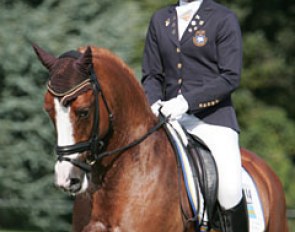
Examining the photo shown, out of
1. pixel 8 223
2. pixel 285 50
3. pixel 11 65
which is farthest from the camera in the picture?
pixel 285 50

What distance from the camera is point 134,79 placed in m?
5.52

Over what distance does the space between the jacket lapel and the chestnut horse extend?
666 mm

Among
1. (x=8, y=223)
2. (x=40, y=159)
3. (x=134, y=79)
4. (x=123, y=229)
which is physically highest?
(x=134, y=79)

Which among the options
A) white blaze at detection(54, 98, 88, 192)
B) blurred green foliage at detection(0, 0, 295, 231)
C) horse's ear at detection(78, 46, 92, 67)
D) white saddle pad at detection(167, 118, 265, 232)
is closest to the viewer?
white blaze at detection(54, 98, 88, 192)

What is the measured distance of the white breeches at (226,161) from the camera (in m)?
5.75

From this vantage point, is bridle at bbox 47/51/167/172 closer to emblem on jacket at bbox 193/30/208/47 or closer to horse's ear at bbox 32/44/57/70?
horse's ear at bbox 32/44/57/70

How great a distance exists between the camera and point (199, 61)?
5.97 m

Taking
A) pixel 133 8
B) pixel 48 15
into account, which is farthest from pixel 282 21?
Answer: pixel 48 15

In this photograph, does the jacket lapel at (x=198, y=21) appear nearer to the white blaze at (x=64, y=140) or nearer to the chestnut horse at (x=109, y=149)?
the chestnut horse at (x=109, y=149)

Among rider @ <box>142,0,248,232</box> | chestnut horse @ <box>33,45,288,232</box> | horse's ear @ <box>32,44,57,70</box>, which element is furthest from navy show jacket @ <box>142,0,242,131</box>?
horse's ear @ <box>32,44,57,70</box>

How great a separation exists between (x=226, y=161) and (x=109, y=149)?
892 mm

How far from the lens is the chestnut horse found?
495 cm

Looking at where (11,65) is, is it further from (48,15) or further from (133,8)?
(133,8)

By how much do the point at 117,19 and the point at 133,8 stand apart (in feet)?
2.21
